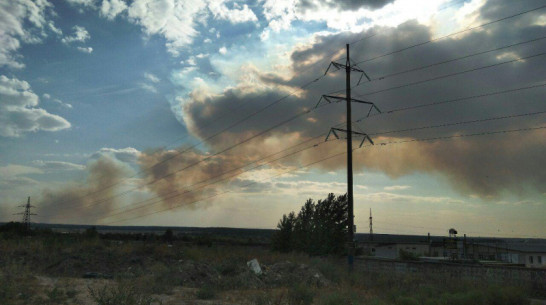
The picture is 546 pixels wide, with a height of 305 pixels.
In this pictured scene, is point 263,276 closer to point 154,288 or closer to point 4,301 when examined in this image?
point 154,288

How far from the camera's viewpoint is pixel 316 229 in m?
50.7

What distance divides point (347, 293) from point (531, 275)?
1148 centimetres

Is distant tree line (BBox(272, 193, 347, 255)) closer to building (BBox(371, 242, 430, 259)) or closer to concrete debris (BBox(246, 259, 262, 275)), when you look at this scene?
concrete debris (BBox(246, 259, 262, 275))

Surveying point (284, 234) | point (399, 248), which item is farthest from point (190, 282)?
point (399, 248)

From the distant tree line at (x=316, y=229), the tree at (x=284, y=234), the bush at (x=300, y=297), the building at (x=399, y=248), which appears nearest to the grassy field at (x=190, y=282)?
the bush at (x=300, y=297)

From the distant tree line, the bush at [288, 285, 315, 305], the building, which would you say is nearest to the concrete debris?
the bush at [288, 285, 315, 305]

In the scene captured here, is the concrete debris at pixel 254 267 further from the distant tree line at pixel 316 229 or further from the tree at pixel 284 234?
the tree at pixel 284 234

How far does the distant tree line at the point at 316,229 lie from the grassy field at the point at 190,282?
14.8 meters

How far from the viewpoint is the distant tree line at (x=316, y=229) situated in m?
50.3

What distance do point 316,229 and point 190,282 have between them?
1116 inches

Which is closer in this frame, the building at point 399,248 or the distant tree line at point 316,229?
the distant tree line at point 316,229

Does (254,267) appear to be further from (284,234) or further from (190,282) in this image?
(284,234)

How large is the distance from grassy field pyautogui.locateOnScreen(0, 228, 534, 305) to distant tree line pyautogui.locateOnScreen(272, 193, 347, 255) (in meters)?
14.8

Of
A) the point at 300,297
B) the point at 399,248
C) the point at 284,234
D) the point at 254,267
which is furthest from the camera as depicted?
the point at 399,248
